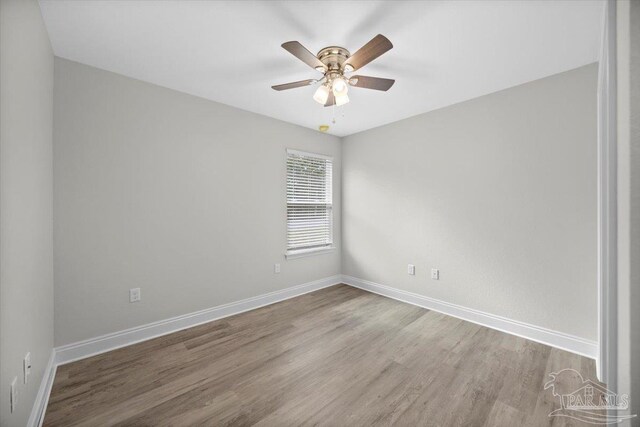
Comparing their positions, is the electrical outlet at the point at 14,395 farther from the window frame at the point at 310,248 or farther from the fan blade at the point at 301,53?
the window frame at the point at 310,248

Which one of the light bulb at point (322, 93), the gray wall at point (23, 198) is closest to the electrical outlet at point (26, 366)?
the gray wall at point (23, 198)

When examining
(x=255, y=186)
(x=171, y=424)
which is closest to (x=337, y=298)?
(x=255, y=186)

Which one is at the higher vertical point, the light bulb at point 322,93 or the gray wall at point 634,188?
the light bulb at point 322,93

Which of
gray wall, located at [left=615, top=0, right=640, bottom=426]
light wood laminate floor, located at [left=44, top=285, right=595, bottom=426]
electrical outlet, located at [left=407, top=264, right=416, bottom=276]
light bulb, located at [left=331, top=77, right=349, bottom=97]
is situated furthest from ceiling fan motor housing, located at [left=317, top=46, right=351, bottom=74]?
electrical outlet, located at [left=407, top=264, right=416, bottom=276]

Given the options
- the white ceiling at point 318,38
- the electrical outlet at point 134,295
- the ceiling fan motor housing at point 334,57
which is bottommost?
the electrical outlet at point 134,295

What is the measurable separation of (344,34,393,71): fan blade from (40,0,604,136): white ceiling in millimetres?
195

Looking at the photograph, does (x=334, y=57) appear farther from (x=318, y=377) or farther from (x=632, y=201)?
(x=318, y=377)

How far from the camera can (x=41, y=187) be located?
1738 millimetres

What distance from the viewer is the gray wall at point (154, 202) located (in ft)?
7.02

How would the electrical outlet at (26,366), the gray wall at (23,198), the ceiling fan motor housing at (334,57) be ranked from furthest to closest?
the ceiling fan motor housing at (334,57)
the electrical outlet at (26,366)
the gray wall at (23,198)

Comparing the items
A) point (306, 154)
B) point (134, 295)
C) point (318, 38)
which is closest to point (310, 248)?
point (306, 154)

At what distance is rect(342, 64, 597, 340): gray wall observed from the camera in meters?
2.27

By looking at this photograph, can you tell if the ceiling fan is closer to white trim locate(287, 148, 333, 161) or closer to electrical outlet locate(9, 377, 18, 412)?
white trim locate(287, 148, 333, 161)

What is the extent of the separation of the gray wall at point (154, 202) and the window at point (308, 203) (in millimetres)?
194
